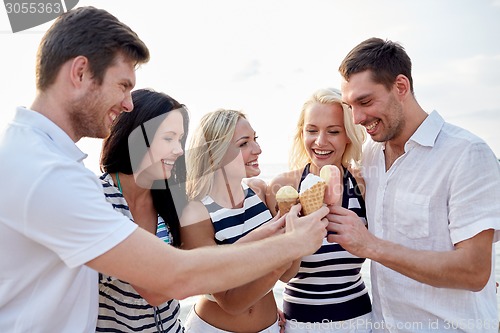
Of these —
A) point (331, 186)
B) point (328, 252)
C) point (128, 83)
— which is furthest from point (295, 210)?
point (128, 83)

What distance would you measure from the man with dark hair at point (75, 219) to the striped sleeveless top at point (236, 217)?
0.96 metres

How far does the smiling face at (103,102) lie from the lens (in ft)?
7.20

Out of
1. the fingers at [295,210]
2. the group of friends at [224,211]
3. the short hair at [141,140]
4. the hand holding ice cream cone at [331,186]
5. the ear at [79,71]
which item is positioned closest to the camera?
the group of friends at [224,211]

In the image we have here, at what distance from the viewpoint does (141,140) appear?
303cm

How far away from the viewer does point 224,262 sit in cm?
212

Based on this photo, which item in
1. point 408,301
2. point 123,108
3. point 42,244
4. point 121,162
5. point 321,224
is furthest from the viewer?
point 408,301

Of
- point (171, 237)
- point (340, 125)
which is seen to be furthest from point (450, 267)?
point (171, 237)

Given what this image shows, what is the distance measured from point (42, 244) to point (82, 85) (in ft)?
A: 2.50

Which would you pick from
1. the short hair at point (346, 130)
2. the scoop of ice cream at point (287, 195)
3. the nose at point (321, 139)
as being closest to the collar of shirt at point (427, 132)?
the short hair at point (346, 130)

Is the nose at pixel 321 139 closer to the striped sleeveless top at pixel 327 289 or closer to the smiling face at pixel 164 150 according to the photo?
the striped sleeveless top at pixel 327 289

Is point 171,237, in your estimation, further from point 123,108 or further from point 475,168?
point 475,168

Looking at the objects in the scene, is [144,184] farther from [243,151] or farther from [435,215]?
[435,215]

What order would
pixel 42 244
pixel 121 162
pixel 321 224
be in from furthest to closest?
pixel 121 162 < pixel 321 224 < pixel 42 244

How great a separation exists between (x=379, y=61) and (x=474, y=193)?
122 cm
